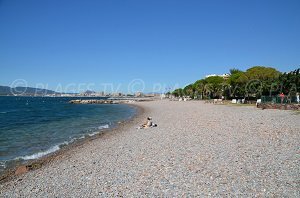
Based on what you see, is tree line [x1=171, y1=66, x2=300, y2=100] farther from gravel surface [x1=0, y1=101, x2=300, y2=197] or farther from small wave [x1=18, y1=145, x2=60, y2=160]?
small wave [x1=18, y1=145, x2=60, y2=160]

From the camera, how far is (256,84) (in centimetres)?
5859

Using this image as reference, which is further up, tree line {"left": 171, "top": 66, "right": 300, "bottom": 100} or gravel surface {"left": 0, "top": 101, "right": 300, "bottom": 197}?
tree line {"left": 171, "top": 66, "right": 300, "bottom": 100}

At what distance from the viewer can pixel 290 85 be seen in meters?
48.3

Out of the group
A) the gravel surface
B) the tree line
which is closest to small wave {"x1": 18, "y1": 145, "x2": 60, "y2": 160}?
the gravel surface

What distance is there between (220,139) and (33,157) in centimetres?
Answer: 972

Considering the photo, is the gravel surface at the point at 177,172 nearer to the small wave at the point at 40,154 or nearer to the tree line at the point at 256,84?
the small wave at the point at 40,154

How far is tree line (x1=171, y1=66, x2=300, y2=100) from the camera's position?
48875mm

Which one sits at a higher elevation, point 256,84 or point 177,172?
point 256,84

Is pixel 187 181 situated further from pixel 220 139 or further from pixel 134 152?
pixel 220 139

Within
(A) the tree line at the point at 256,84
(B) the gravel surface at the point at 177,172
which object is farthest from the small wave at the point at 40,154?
(A) the tree line at the point at 256,84

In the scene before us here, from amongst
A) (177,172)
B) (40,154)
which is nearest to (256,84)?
(40,154)

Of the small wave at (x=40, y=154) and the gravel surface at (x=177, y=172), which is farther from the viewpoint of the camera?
the small wave at (x=40, y=154)

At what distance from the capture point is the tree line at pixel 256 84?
48875 mm

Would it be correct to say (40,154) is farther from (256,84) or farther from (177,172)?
(256,84)
